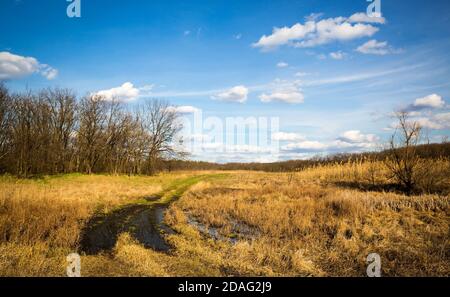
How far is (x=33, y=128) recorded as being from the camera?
126 ft

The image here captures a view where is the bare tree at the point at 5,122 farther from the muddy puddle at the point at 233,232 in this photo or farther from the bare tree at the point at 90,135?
the muddy puddle at the point at 233,232

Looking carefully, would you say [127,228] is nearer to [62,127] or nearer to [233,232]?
[233,232]

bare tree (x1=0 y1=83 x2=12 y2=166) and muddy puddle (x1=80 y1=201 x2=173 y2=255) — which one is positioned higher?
bare tree (x1=0 y1=83 x2=12 y2=166)

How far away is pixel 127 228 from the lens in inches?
438

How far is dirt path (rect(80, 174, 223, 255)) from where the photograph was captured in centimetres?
886

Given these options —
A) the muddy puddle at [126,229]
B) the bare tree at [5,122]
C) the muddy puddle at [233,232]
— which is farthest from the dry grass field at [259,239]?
the bare tree at [5,122]

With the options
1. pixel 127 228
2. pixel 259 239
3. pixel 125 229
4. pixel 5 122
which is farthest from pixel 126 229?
pixel 5 122

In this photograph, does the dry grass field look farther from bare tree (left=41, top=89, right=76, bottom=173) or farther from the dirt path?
bare tree (left=41, top=89, right=76, bottom=173)

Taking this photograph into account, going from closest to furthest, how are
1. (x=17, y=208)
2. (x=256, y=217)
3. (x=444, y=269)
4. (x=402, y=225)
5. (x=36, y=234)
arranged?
1. (x=444, y=269)
2. (x=36, y=234)
3. (x=402, y=225)
4. (x=17, y=208)
5. (x=256, y=217)

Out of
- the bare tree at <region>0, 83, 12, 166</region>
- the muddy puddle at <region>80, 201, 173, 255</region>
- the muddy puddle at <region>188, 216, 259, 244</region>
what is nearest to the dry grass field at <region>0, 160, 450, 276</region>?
the muddy puddle at <region>188, 216, 259, 244</region>

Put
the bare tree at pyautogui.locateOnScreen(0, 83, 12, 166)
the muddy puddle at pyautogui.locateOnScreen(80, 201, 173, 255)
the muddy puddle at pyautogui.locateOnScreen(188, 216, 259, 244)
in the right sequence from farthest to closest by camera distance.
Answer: the bare tree at pyautogui.locateOnScreen(0, 83, 12, 166), the muddy puddle at pyautogui.locateOnScreen(188, 216, 259, 244), the muddy puddle at pyautogui.locateOnScreen(80, 201, 173, 255)

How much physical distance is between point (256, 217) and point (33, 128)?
124ft
